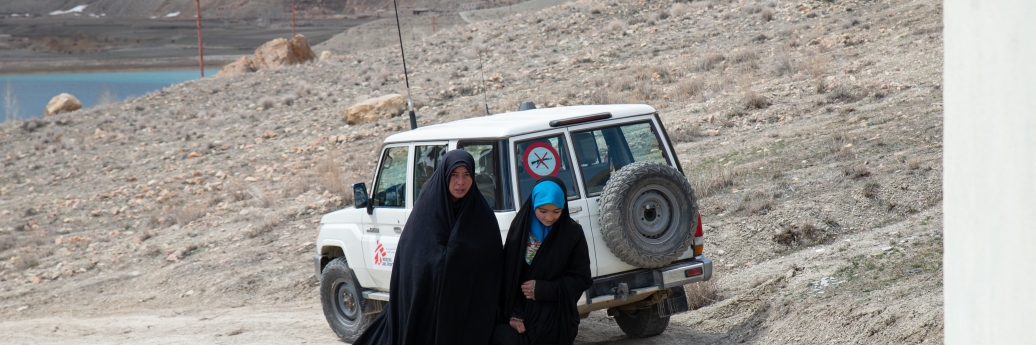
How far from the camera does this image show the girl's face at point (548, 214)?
4551 millimetres

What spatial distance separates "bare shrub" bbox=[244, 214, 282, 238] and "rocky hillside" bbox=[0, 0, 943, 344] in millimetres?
45

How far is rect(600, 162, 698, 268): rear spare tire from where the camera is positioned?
5.56 m

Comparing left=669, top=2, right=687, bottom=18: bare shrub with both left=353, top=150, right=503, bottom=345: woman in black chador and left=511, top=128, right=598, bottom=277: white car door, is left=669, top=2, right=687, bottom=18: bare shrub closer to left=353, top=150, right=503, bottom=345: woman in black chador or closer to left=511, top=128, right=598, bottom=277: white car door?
left=511, top=128, right=598, bottom=277: white car door

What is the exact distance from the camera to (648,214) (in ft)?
19.0

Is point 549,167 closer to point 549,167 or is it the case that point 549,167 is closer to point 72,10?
point 549,167

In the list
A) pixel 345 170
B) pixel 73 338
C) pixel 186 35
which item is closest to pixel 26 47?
pixel 186 35

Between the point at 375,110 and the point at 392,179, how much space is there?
15054mm

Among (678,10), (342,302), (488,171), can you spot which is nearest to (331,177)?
(342,302)

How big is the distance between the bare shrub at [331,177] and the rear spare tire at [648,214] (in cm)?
932

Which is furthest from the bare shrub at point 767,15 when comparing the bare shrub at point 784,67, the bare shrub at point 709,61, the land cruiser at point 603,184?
the land cruiser at point 603,184

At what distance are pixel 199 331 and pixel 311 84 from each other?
21159 mm

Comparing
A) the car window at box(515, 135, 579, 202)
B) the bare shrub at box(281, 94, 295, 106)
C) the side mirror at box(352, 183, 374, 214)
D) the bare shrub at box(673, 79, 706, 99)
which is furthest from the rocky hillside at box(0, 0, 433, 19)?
the car window at box(515, 135, 579, 202)
